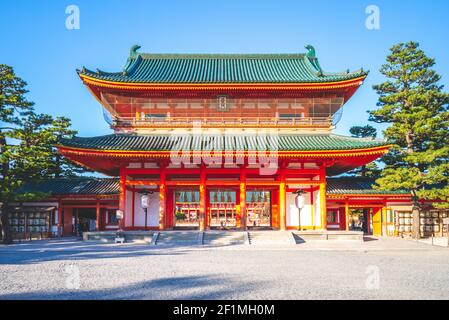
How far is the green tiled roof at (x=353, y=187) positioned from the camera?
90.7 feet

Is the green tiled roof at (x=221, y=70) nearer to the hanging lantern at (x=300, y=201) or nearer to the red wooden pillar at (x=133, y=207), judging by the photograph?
the red wooden pillar at (x=133, y=207)

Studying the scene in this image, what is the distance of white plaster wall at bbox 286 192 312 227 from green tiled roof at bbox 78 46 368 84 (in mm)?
8062

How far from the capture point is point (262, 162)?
2370cm

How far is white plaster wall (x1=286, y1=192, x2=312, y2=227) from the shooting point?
24828 mm

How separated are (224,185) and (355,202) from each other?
11383 mm

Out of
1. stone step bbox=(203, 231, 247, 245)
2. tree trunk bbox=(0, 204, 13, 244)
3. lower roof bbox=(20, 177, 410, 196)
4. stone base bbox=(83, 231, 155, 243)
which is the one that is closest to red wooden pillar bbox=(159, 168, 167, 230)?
stone base bbox=(83, 231, 155, 243)

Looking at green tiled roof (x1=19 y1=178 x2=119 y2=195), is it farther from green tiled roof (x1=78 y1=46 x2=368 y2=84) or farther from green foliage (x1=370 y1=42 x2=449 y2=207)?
green foliage (x1=370 y1=42 x2=449 y2=207)

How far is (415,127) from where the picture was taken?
2550cm

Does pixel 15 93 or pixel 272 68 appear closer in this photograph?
pixel 15 93

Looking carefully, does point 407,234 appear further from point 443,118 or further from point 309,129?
point 309,129

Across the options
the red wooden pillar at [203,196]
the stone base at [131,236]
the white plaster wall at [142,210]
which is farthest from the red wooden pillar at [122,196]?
the red wooden pillar at [203,196]

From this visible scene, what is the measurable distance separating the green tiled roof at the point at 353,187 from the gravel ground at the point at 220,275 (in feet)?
31.8

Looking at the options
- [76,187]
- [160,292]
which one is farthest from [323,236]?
[76,187]
